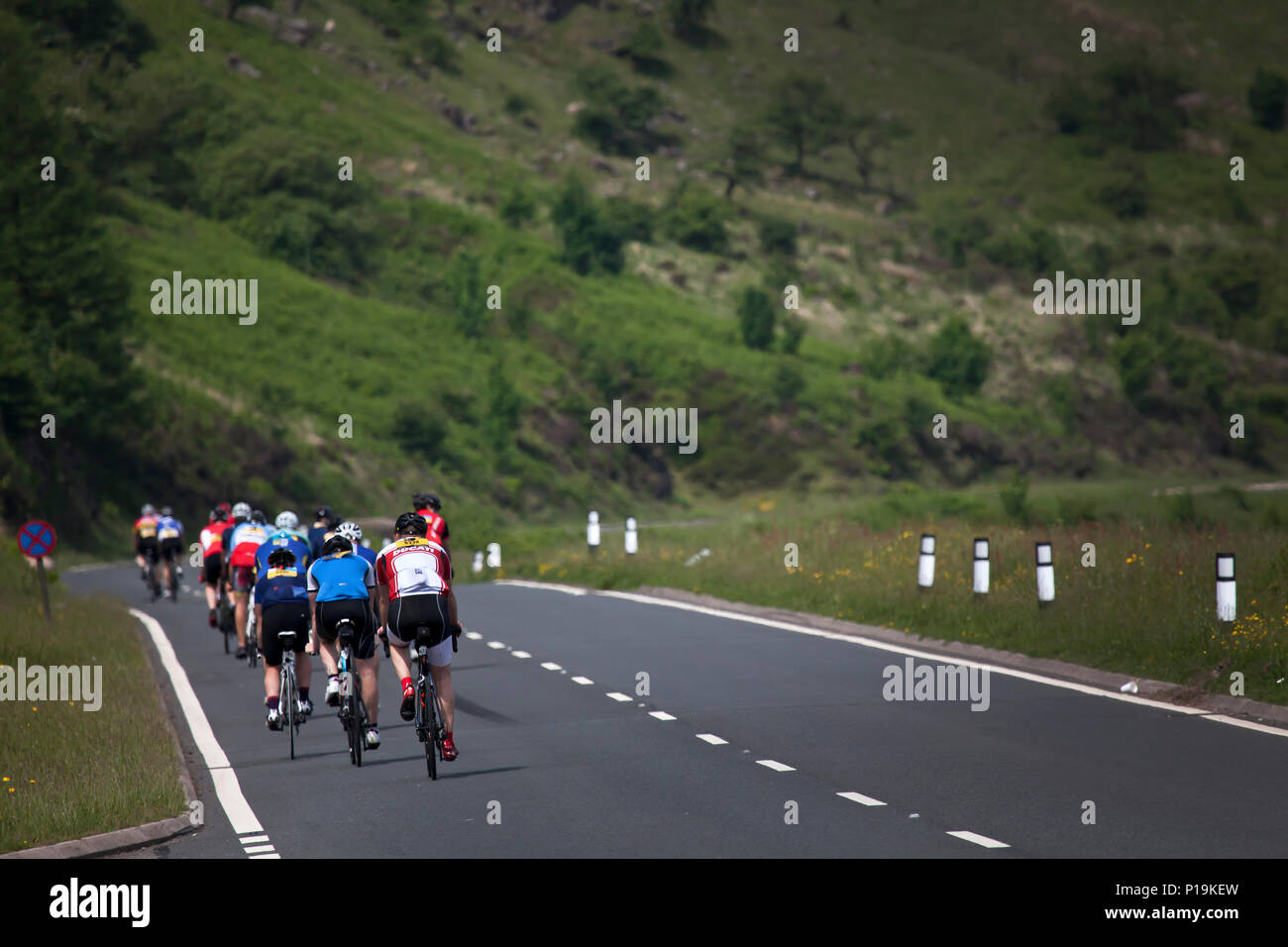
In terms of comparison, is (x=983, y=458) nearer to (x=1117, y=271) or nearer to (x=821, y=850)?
(x=1117, y=271)

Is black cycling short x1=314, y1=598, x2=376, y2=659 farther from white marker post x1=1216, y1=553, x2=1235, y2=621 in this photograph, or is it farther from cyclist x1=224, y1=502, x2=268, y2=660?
white marker post x1=1216, y1=553, x2=1235, y2=621

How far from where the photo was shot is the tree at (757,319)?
97.4m

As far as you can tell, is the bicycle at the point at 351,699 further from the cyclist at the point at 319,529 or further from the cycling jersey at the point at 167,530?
the cycling jersey at the point at 167,530

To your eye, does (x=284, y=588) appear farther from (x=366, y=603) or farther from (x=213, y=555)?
(x=213, y=555)

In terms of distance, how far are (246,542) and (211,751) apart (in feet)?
20.9

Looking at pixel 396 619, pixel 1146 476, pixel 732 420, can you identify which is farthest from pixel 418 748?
pixel 1146 476

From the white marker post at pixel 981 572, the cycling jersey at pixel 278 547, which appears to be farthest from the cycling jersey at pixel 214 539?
the white marker post at pixel 981 572

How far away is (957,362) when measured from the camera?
103 meters

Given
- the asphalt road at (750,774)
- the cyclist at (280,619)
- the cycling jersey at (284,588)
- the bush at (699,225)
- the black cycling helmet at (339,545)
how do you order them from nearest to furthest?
the asphalt road at (750,774) < the black cycling helmet at (339,545) < the cyclist at (280,619) < the cycling jersey at (284,588) < the bush at (699,225)

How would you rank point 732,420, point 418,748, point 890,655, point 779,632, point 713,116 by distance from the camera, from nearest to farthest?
point 418,748 → point 890,655 → point 779,632 → point 732,420 → point 713,116

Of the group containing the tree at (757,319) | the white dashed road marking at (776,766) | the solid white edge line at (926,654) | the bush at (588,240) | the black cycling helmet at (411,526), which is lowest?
the white dashed road marking at (776,766)

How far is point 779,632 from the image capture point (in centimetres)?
2142

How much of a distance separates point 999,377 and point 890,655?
91.5 metres

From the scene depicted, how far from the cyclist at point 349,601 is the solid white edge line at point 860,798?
4053mm
